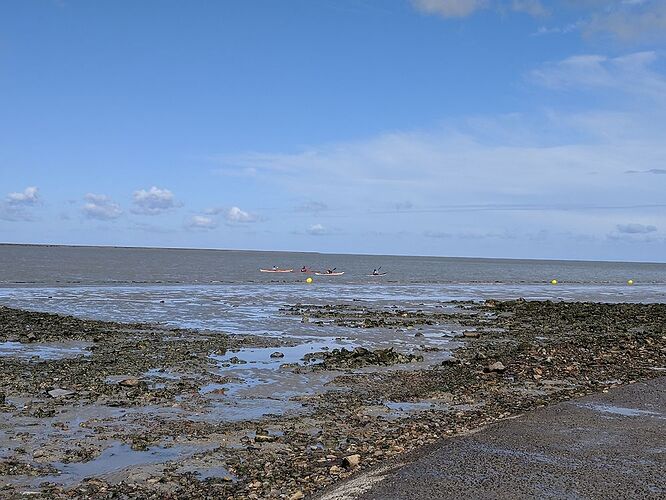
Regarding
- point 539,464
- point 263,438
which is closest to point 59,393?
point 263,438

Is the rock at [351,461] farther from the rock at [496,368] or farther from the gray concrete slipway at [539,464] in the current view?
the rock at [496,368]

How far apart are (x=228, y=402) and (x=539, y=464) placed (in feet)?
21.3

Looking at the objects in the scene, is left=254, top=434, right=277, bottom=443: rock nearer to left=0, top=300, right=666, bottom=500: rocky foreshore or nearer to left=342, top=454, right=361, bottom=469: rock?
left=0, top=300, right=666, bottom=500: rocky foreshore

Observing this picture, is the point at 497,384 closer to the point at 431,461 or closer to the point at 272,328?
the point at 431,461

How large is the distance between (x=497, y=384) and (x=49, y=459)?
28.5 feet

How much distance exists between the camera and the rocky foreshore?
27.0ft

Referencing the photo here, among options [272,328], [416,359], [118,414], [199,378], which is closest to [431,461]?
[118,414]

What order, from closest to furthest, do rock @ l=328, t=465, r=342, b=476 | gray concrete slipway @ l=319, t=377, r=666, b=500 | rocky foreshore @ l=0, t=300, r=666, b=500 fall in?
gray concrete slipway @ l=319, t=377, r=666, b=500
rock @ l=328, t=465, r=342, b=476
rocky foreshore @ l=0, t=300, r=666, b=500

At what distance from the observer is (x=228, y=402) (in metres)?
12.6

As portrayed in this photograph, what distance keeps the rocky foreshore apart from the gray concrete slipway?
28.4 inches

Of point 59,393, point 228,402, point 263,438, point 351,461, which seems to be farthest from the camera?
point 59,393

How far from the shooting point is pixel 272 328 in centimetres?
2641

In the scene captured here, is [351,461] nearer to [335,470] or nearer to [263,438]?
[335,470]

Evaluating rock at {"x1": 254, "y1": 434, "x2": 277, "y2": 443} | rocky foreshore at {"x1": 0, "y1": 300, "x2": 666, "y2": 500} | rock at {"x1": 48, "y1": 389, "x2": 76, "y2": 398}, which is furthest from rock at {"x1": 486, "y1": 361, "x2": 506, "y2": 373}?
rock at {"x1": 48, "y1": 389, "x2": 76, "y2": 398}
